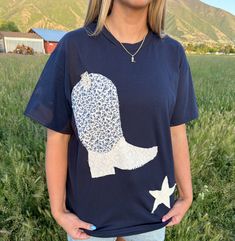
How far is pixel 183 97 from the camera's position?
156 cm

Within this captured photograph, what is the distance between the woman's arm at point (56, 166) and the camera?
1438 millimetres

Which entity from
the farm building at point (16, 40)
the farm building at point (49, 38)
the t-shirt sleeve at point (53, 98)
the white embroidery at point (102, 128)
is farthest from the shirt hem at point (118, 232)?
the farm building at point (49, 38)

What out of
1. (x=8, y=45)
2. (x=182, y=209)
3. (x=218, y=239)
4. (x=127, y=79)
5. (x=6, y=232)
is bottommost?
(x=8, y=45)

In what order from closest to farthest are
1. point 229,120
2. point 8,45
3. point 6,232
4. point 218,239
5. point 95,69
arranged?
point 95,69 → point 6,232 → point 218,239 → point 229,120 → point 8,45

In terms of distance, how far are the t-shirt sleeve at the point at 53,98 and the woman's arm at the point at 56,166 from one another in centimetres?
6

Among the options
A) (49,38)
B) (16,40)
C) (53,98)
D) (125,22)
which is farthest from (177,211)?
(49,38)

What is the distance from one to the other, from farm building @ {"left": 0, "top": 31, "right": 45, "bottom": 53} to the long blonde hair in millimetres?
85617

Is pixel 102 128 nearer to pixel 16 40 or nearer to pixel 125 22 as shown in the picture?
pixel 125 22

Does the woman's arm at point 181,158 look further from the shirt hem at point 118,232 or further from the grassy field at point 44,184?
the grassy field at point 44,184

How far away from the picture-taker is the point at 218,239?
2572mm

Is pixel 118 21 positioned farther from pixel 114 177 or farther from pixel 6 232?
pixel 6 232

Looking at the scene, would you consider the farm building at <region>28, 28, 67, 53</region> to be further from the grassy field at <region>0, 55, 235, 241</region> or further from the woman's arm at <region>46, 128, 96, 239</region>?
the woman's arm at <region>46, 128, 96, 239</region>

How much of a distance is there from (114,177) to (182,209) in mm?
463

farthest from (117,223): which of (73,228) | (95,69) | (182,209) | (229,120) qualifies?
(229,120)
